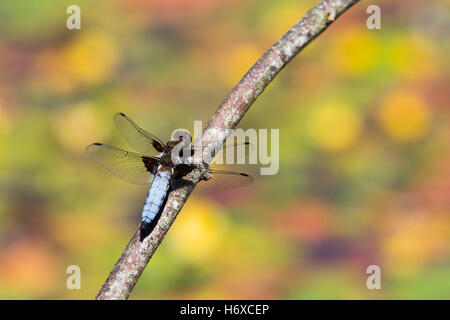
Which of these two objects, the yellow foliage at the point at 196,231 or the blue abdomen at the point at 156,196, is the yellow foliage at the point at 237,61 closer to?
the yellow foliage at the point at 196,231

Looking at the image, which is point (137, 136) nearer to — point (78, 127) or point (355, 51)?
point (78, 127)

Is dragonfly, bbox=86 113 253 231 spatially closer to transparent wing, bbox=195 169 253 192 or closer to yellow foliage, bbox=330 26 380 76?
transparent wing, bbox=195 169 253 192

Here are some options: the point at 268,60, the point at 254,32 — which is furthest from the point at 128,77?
the point at 268,60

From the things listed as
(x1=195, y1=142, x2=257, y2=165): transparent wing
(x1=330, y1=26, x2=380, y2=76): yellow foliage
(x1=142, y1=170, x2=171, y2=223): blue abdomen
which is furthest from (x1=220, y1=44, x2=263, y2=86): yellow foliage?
(x1=142, y1=170, x2=171, y2=223): blue abdomen

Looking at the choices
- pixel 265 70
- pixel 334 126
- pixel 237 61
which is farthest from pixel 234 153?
pixel 237 61

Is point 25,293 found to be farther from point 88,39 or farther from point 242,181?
point 88,39

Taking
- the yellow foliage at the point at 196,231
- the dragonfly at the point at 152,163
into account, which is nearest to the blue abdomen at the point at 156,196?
the dragonfly at the point at 152,163
